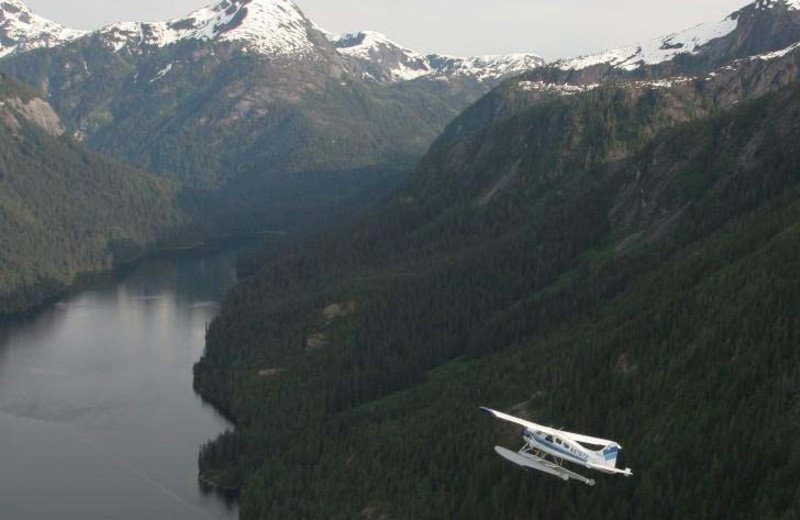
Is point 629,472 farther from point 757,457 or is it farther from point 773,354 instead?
point 773,354

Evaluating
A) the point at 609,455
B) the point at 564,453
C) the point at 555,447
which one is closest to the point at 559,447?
the point at 555,447

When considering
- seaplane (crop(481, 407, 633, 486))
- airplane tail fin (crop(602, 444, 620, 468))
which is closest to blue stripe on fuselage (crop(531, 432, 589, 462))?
seaplane (crop(481, 407, 633, 486))

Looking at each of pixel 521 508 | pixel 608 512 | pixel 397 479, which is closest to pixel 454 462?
pixel 397 479

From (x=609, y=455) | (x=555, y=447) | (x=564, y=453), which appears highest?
(x=555, y=447)

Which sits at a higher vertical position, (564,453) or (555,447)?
(555,447)

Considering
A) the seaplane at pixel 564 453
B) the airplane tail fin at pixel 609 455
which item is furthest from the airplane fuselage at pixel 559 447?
the airplane tail fin at pixel 609 455

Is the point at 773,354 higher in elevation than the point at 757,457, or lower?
higher

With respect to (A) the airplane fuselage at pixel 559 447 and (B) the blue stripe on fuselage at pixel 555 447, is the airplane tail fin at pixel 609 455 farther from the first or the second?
(B) the blue stripe on fuselage at pixel 555 447

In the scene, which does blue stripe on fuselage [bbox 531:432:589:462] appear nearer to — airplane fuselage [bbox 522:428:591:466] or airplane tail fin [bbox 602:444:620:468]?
airplane fuselage [bbox 522:428:591:466]

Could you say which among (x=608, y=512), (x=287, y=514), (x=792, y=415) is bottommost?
(x=287, y=514)

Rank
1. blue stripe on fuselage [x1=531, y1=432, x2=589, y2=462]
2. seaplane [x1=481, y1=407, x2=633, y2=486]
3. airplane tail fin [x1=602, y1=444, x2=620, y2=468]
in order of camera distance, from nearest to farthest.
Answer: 1. seaplane [x1=481, y1=407, x2=633, y2=486]
2. airplane tail fin [x1=602, y1=444, x2=620, y2=468]
3. blue stripe on fuselage [x1=531, y1=432, x2=589, y2=462]

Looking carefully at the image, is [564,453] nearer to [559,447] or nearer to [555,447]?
[559,447]
